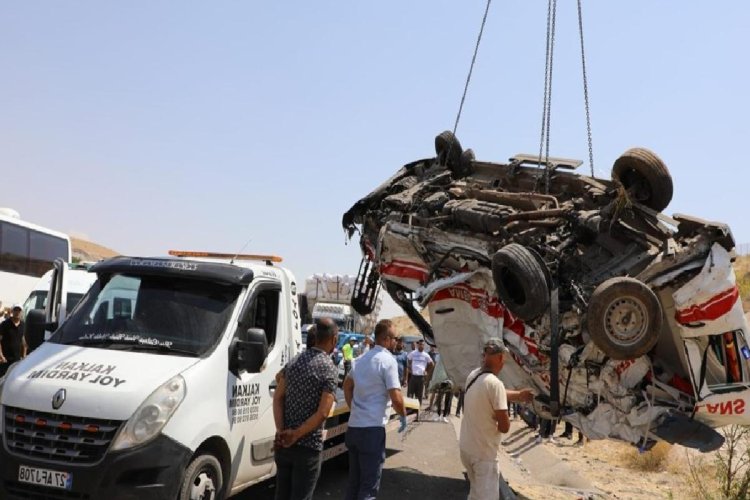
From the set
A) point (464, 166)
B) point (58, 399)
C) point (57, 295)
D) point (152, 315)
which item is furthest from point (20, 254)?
point (58, 399)

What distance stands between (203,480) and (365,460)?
125cm

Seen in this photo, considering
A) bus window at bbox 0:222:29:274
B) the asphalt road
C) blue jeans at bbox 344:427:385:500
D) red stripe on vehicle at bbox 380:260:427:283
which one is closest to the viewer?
blue jeans at bbox 344:427:385:500

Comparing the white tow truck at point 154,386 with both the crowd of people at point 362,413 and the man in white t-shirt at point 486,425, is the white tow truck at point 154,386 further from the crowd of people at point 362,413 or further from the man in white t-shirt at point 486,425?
the man in white t-shirt at point 486,425

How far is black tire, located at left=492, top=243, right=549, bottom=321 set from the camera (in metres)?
6.87

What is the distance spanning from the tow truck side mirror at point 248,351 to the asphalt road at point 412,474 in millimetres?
2232

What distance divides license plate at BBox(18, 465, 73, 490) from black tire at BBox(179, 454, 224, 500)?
2.55 feet

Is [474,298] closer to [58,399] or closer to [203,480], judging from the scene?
[203,480]

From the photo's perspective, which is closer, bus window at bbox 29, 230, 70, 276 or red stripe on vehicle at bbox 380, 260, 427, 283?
red stripe on vehicle at bbox 380, 260, 427, 283

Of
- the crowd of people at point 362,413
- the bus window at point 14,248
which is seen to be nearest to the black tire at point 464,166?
the crowd of people at point 362,413

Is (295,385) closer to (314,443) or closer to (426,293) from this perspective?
(314,443)

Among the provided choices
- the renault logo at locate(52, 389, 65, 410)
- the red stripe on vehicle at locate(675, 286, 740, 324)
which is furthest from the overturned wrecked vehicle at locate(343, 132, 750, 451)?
the renault logo at locate(52, 389, 65, 410)

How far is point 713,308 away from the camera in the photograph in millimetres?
6613

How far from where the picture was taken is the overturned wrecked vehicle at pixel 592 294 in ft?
21.8

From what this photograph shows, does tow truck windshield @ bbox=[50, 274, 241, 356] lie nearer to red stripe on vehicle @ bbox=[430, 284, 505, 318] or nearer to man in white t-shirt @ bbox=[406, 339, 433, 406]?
red stripe on vehicle @ bbox=[430, 284, 505, 318]
